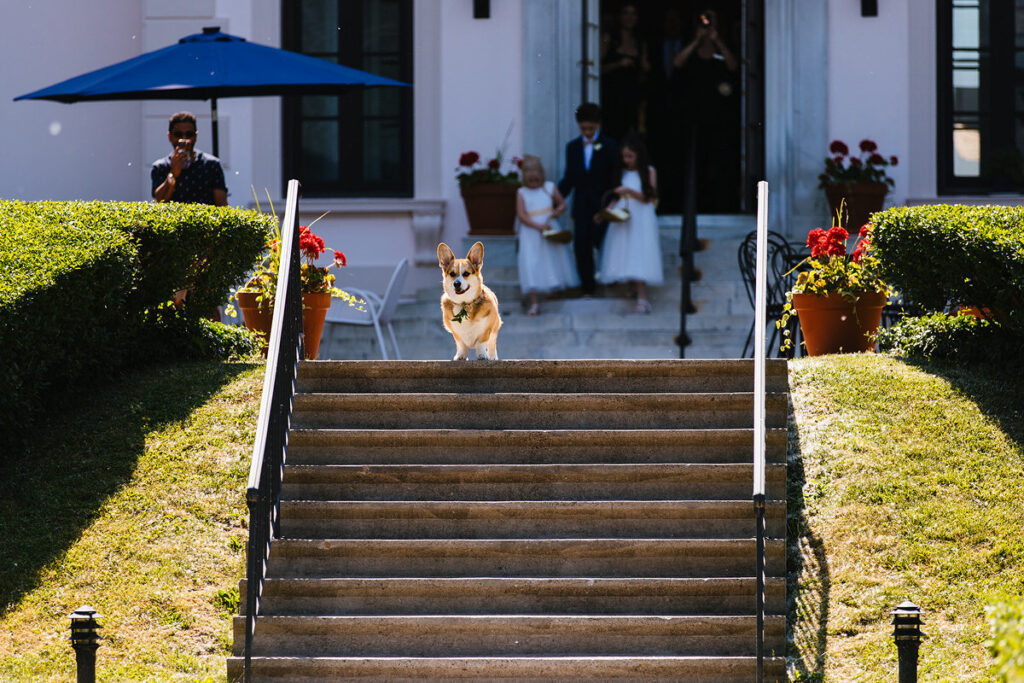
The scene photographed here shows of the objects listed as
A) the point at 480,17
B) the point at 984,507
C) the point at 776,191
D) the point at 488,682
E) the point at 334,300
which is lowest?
the point at 488,682

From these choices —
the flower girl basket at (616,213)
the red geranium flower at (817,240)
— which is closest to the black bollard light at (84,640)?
the red geranium flower at (817,240)

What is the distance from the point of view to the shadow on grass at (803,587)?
619 cm

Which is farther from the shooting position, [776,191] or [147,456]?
[776,191]

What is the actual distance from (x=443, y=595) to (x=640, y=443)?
1.36 metres

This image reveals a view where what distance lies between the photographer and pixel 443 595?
21.5ft

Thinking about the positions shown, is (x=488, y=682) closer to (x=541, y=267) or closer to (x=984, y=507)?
(x=984, y=507)

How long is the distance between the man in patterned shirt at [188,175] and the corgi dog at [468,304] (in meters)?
3.26

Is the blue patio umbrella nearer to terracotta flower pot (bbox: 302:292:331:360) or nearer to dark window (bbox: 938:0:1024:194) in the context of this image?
terracotta flower pot (bbox: 302:292:331:360)

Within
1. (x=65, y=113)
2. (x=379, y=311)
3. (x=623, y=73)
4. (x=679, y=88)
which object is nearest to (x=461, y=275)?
(x=379, y=311)

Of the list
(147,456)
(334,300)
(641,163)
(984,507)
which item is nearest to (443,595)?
(147,456)

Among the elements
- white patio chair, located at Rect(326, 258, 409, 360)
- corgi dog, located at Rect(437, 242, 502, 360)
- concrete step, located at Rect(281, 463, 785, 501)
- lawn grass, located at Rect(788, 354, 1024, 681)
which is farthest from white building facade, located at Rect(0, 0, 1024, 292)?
concrete step, located at Rect(281, 463, 785, 501)

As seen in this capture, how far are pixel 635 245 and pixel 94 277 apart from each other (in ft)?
17.3

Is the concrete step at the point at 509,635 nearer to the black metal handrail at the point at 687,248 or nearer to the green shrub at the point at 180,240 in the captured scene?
the green shrub at the point at 180,240

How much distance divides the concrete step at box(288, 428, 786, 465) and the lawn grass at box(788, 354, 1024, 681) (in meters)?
0.44
